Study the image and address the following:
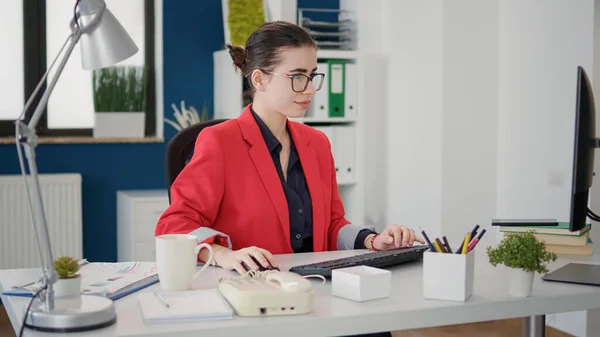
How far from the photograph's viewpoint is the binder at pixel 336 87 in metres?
4.43

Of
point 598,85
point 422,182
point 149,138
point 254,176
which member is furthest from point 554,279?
point 149,138

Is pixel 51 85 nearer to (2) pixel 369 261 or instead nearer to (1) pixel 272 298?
(1) pixel 272 298

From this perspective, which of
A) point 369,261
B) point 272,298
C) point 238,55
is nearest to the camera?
point 272,298

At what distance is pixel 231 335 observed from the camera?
1.34 m

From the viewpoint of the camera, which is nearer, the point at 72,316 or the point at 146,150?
the point at 72,316

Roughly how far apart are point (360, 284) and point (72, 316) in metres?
0.53

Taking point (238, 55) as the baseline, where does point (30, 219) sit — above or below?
below

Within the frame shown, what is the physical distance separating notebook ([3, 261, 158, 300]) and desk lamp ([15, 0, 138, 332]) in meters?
0.15

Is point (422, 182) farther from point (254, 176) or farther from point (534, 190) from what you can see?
point (254, 176)

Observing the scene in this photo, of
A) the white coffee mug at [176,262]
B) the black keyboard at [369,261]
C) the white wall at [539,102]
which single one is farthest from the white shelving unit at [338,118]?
the white coffee mug at [176,262]

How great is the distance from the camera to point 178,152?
225 centimetres

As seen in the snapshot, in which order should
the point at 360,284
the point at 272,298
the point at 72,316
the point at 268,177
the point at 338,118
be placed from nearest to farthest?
the point at 72,316, the point at 272,298, the point at 360,284, the point at 268,177, the point at 338,118

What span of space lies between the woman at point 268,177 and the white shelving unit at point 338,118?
2.10 m

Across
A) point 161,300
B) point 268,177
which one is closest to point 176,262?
point 161,300
